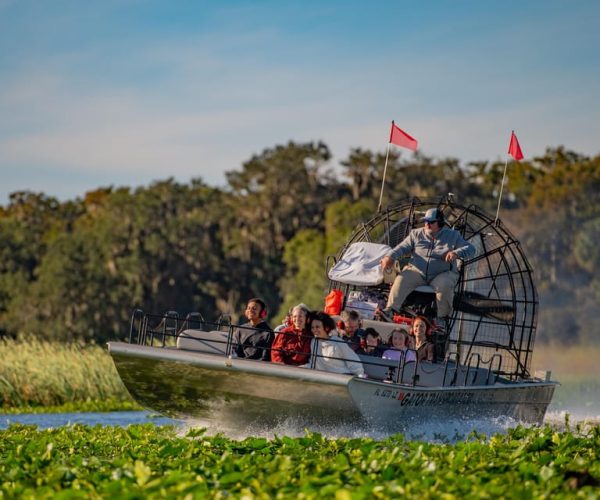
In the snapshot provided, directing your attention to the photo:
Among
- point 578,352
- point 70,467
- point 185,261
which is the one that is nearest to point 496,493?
point 70,467

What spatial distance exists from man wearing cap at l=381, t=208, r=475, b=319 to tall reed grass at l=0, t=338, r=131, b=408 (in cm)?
1097

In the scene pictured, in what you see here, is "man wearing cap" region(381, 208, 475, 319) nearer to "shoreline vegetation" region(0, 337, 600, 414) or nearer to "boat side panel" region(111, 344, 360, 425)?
"boat side panel" region(111, 344, 360, 425)

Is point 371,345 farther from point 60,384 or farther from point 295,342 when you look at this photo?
point 60,384

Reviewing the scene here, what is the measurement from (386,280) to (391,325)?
213cm

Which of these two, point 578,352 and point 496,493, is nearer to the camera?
point 496,493

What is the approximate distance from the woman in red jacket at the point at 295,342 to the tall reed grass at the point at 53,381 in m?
12.1

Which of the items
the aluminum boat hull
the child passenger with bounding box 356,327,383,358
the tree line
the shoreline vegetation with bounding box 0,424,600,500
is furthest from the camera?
the tree line

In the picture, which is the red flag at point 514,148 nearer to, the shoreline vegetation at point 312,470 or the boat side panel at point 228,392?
the boat side panel at point 228,392

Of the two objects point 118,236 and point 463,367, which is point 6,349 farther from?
point 118,236

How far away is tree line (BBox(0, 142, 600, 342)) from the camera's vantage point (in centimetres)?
6675

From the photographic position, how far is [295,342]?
15.6 meters

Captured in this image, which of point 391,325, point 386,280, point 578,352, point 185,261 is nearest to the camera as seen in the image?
point 391,325

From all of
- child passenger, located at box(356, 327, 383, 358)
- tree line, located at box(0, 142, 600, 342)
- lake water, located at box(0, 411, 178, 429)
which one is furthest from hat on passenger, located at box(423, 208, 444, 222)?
tree line, located at box(0, 142, 600, 342)

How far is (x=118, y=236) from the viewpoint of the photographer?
73.0 metres
